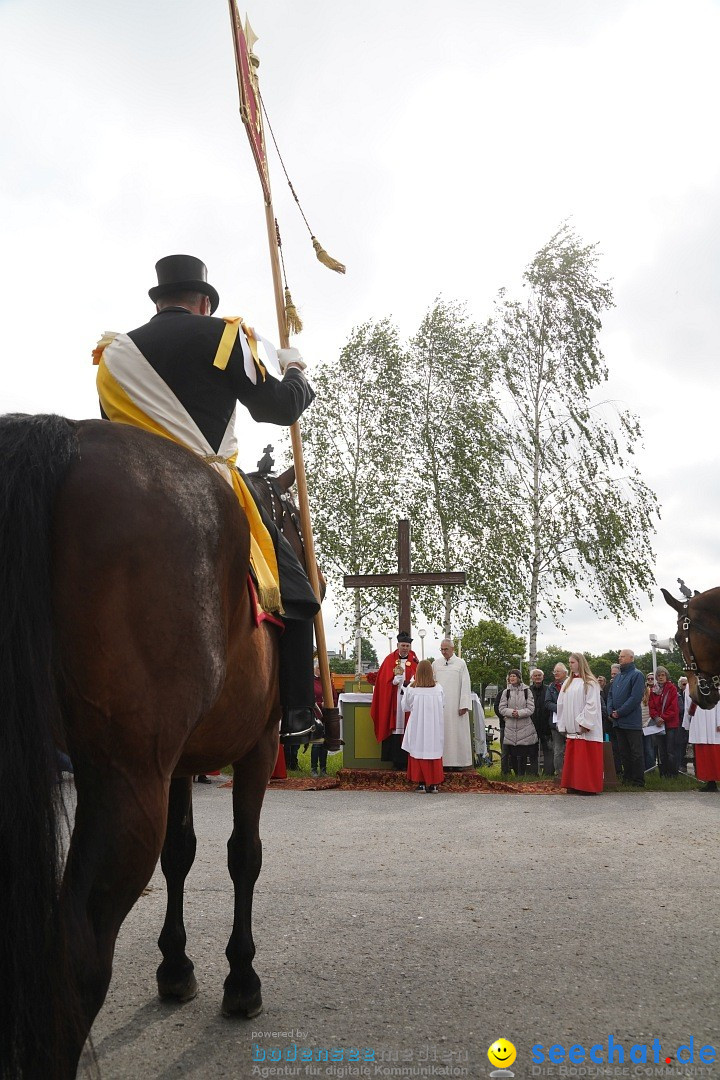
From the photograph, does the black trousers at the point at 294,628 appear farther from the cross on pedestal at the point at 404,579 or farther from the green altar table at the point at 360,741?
the cross on pedestal at the point at 404,579

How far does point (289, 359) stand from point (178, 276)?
0.55 m

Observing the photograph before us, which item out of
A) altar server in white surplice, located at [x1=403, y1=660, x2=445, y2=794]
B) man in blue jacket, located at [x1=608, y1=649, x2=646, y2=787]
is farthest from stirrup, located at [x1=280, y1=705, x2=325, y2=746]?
man in blue jacket, located at [x1=608, y1=649, x2=646, y2=787]

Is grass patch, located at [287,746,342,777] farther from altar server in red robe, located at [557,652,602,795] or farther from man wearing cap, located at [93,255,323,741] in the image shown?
man wearing cap, located at [93,255,323,741]

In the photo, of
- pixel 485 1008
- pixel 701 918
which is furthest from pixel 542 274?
pixel 485 1008

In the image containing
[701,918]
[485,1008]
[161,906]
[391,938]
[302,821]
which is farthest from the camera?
[302,821]

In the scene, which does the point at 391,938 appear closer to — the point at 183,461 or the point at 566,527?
the point at 183,461

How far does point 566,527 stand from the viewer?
21359 millimetres

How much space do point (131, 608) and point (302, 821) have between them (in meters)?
7.30

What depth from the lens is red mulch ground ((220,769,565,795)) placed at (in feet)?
38.1

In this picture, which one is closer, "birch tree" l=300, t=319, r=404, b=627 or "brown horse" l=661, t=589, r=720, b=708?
"brown horse" l=661, t=589, r=720, b=708

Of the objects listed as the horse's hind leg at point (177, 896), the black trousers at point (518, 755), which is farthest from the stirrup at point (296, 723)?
the black trousers at point (518, 755)

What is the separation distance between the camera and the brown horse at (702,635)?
6.91m

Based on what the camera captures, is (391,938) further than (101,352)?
Yes

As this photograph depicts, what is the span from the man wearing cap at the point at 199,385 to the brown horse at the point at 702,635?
4979 millimetres
